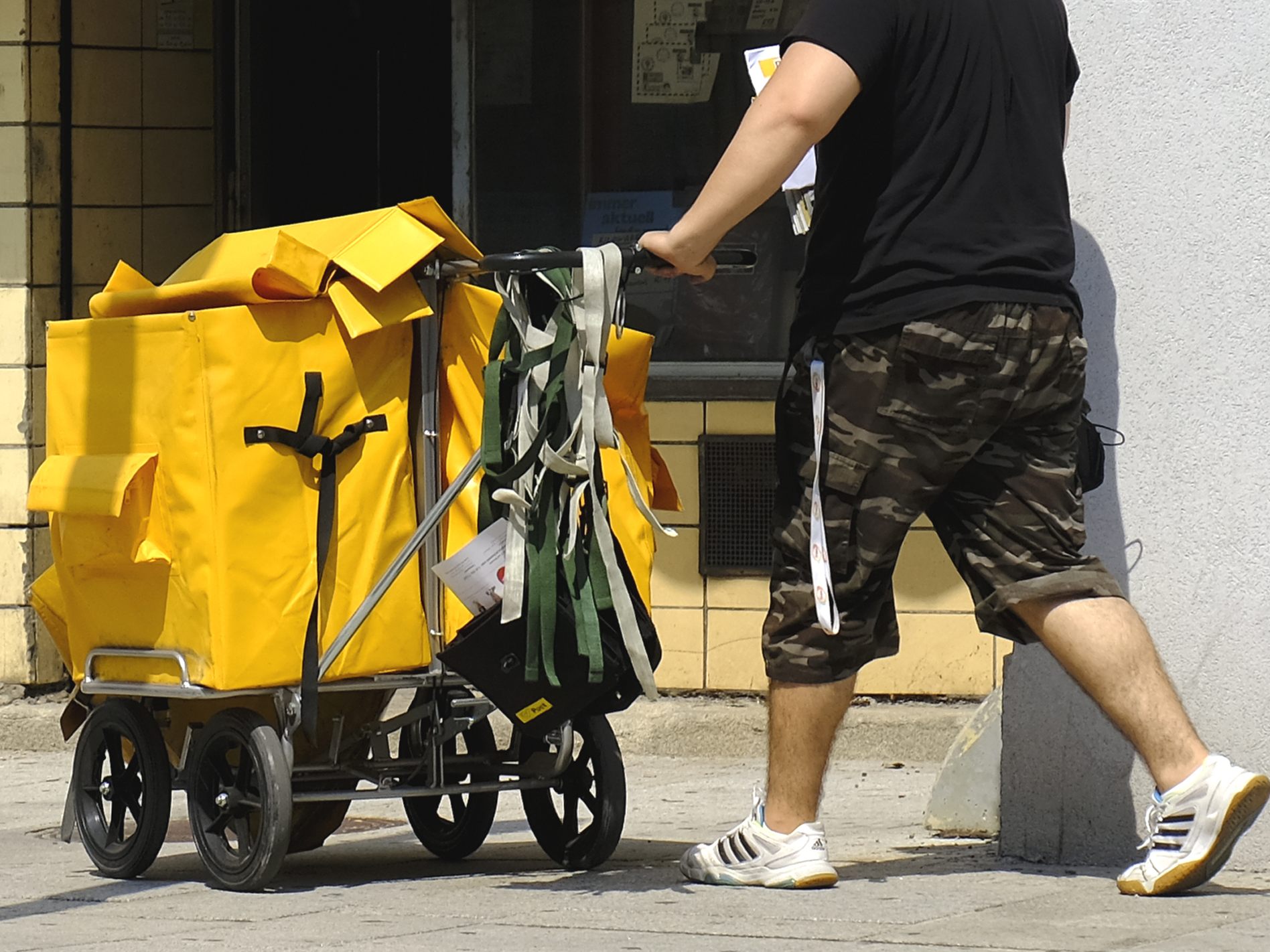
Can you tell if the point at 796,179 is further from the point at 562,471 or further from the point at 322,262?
the point at 322,262

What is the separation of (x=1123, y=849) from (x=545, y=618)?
1.33m

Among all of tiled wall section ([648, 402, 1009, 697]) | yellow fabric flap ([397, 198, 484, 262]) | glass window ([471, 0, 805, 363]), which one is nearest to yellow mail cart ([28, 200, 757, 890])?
yellow fabric flap ([397, 198, 484, 262])

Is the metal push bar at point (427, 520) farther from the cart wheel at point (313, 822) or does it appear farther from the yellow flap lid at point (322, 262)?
the cart wheel at point (313, 822)

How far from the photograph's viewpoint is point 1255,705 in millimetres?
4496

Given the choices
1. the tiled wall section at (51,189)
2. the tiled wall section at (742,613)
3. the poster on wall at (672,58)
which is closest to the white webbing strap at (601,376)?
the tiled wall section at (742,613)

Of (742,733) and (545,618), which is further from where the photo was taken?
(742,733)

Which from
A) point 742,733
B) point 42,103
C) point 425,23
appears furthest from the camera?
point 425,23

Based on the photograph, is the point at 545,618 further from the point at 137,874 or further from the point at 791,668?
the point at 137,874

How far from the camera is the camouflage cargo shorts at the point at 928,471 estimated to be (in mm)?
4102

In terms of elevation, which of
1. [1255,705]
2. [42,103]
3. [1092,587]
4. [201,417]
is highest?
[42,103]

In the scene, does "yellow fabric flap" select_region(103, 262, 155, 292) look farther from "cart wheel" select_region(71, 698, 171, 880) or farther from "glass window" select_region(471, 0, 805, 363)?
"glass window" select_region(471, 0, 805, 363)

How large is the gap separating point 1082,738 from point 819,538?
88 centimetres

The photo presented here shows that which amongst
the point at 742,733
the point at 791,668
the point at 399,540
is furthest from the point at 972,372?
the point at 742,733

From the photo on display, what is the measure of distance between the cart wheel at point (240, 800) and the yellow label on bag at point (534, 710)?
1.63 feet
